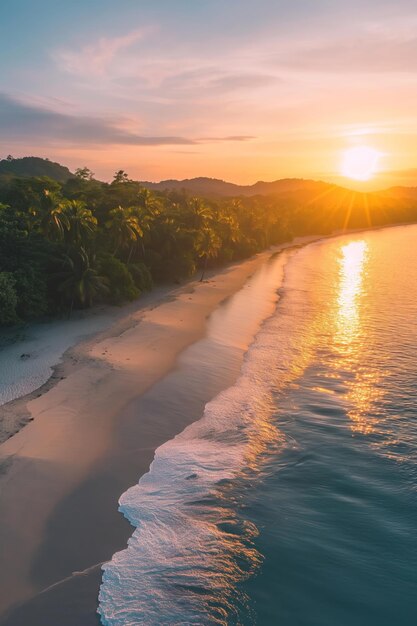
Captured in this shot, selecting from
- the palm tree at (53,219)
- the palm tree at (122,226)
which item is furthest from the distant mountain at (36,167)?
the palm tree at (53,219)

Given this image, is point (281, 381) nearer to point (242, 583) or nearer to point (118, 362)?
point (118, 362)

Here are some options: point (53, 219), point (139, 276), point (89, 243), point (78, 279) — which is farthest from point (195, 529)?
point (139, 276)

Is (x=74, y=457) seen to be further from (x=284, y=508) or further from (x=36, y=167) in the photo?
(x=36, y=167)

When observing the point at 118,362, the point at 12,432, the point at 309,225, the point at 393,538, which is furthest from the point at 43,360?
the point at 309,225

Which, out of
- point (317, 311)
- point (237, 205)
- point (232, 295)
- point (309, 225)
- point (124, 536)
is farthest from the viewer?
point (309, 225)

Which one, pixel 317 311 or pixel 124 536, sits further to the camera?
pixel 317 311

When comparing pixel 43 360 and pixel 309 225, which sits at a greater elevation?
pixel 309 225

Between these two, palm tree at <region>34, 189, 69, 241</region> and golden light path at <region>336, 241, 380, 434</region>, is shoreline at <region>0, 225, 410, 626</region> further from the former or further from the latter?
palm tree at <region>34, 189, 69, 241</region>
